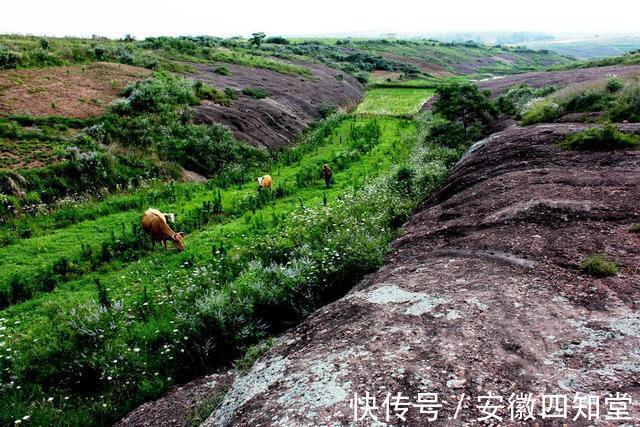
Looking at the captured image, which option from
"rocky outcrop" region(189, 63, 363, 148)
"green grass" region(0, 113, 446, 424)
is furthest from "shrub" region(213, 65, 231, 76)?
"green grass" region(0, 113, 446, 424)

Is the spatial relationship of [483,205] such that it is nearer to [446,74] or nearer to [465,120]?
[465,120]

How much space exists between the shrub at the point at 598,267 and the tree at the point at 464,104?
2178cm

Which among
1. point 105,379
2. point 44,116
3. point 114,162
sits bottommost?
point 105,379

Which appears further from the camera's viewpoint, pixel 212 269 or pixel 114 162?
pixel 114 162

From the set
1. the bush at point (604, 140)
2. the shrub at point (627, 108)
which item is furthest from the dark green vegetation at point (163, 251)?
the shrub at point (627, 108)

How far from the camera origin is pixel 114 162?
22328 millimetres

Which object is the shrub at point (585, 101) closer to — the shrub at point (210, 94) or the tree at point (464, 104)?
the tree at point (464, 104)

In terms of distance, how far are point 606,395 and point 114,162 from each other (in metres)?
22.2

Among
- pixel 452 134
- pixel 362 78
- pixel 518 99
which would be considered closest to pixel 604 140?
pixel 452 134

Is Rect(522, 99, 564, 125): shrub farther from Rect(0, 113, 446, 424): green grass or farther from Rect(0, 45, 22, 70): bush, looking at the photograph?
Rect(0, 45, 22, 70): bush

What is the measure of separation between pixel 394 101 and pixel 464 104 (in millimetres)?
29991

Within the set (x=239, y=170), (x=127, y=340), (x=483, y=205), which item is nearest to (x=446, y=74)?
(x=239, y=170)

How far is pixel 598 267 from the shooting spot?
8.67 m

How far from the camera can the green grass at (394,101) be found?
50.8 m
